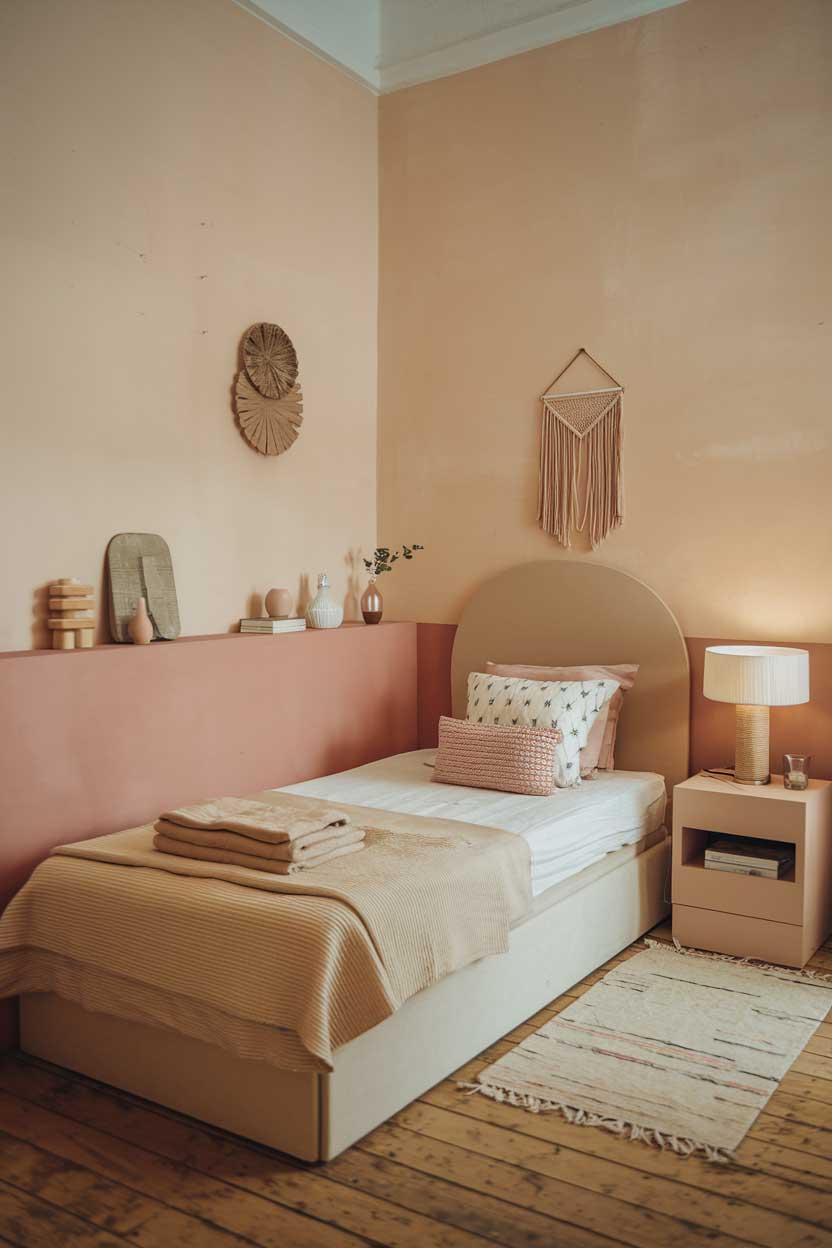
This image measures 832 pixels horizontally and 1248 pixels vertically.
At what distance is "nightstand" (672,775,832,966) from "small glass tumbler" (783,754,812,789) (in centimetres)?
4

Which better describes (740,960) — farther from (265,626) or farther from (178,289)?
(178,289)

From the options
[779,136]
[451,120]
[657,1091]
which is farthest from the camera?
[451,120]

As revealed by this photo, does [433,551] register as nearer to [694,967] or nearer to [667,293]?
[667,293]

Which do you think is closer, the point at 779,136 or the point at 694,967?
the point at 694,967

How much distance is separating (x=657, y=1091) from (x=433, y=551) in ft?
8.47

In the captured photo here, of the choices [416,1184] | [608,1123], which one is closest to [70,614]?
[416,1184]

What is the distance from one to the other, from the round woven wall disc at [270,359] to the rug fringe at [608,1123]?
8.38ft

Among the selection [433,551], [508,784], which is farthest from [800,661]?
[433,551]

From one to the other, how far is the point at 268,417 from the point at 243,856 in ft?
6.48

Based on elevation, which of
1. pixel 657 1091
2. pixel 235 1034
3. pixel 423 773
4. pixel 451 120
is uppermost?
pixel 451 120

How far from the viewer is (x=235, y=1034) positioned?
2227 millimetres

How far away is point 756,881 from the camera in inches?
131

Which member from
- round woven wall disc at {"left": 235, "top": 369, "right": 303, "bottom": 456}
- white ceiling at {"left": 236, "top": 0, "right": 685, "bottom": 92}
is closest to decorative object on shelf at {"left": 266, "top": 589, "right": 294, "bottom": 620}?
round woven wall disc at {"left": 235, "top": 369, "right": 303, "bottom": 456}

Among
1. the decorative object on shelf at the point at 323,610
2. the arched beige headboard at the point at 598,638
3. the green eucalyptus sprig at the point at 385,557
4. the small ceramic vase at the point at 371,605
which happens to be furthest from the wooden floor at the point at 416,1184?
the green eucalyptus sprig at the point at 385,557
